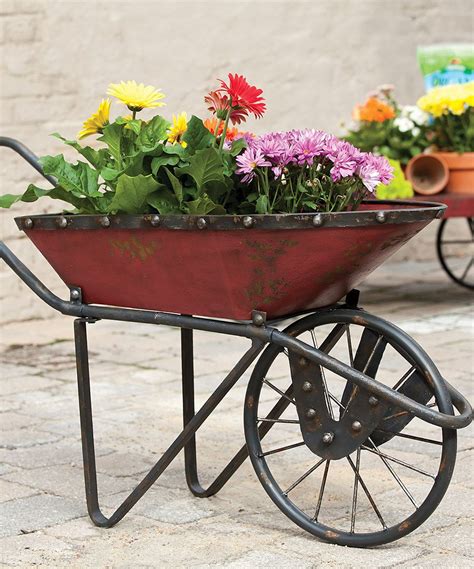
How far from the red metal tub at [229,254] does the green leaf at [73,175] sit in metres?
0.08

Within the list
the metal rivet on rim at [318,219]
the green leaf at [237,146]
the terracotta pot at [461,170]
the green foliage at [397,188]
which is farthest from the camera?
the terracotta pot at [461,170]

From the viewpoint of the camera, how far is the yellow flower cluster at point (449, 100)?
6.16 metres

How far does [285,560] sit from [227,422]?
1.32 m

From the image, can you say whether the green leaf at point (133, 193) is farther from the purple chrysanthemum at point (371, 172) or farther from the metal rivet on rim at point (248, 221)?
the purple chrysanthemum at point (371, 172)

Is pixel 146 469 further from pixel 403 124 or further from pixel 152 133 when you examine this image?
pixel 403 124

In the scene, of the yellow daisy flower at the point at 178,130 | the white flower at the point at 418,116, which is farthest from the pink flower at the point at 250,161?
the white flower at the point at 418,116

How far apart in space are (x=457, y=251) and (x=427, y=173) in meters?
1.73

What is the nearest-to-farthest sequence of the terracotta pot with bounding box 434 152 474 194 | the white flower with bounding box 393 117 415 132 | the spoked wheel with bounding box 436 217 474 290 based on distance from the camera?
the terracotta pot with bounding box 434 152 474 194 → the white flower with bounding box 393 117 415 132 → the spoked wheel with bounding box 436 217 474 290

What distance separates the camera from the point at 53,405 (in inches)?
169

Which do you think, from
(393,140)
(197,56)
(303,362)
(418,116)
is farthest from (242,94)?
(197,56)

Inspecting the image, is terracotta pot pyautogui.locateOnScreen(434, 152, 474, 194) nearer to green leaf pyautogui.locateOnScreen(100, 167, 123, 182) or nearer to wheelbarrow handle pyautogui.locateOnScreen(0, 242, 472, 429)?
wheelbarrow handle pyautogui.locateOnScreen(0, 242, 472, 429)

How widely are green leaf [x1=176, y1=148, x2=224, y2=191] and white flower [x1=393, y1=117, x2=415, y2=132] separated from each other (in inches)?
152

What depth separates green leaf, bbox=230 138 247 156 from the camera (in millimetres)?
2748

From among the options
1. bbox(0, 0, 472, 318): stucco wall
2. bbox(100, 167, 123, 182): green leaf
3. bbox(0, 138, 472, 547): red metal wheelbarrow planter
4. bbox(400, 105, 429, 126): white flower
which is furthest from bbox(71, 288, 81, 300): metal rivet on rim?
bbox(400, 105, 429, 126): white flower
